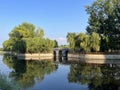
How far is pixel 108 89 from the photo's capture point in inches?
861

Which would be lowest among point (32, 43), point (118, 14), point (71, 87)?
point (71, 87)

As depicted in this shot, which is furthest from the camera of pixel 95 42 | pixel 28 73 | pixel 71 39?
pixel 71 39

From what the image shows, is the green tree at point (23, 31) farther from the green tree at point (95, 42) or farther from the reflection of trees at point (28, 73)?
the reflection of trees at point (28, 73)

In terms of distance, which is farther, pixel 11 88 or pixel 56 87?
pixel 56 87

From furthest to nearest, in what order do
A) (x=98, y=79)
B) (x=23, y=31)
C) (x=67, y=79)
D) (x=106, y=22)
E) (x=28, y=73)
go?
(x=23, y=31) < (x=106, y=22) < (x=28, y=73) < (x=67, y=79) < (x=98, y=79)

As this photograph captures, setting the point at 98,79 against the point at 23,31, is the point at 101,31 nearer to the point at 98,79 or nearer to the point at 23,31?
the point at 23,31

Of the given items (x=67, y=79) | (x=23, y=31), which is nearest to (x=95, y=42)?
(x=67, y=79)

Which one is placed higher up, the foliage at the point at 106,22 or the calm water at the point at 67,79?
the foliage at the point at 106,22

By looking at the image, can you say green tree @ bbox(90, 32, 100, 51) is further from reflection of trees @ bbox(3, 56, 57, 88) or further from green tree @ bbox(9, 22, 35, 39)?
green tree @ bbox(9, 22, 35, 39)

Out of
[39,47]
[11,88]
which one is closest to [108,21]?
[39,47]

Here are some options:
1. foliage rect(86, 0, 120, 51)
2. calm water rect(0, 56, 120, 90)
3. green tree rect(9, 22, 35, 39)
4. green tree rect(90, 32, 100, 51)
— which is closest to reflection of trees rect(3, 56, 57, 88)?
calm water rect(0, 56, 120, 90)

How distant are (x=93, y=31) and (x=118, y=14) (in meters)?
7.96

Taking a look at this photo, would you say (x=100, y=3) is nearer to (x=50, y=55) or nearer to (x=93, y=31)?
(x=93, y=31)

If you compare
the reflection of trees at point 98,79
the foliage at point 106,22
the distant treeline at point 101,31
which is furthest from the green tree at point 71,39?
the reflection of trees at point 98,79
